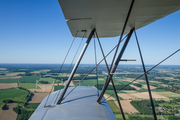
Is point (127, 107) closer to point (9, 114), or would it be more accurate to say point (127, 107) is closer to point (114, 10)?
point (114, 10)

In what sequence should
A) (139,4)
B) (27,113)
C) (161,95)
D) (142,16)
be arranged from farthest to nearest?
(161,95) < (27,113) < (142,16) < (139,4)

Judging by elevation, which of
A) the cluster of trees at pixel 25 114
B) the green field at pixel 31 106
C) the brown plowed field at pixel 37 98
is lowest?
the cluster of trees at pixel 25 114

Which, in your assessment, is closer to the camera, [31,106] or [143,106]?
[143,106]

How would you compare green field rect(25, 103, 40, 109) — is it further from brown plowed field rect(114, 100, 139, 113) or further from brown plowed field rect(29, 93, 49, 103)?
brown plowed field rect(114, 100, 139, 113)

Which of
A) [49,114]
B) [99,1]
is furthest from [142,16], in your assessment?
[49,114]

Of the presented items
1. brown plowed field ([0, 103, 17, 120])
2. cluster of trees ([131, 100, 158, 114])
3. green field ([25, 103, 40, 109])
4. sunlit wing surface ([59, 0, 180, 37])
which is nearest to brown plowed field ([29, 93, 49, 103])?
green field ([25, 103, 40, 109])

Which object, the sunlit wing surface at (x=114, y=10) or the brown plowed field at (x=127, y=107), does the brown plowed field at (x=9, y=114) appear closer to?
the brown plowed field at (x=127, y=107)

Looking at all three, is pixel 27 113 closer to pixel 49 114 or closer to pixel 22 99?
pixel 22 99

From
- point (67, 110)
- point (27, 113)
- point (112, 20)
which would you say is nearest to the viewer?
point (112, 20)

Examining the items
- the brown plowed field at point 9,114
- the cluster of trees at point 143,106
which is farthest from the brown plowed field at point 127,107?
the brown plowed field at point 9,114

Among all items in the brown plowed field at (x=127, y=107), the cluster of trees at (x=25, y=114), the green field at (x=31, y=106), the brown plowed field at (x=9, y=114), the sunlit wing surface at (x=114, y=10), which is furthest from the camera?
the green field at (x=31, y=106)

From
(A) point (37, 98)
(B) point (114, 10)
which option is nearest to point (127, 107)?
(A) point (37, 98)
